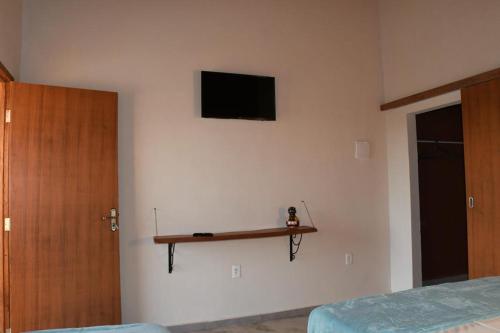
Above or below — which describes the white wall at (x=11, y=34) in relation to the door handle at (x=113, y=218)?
above

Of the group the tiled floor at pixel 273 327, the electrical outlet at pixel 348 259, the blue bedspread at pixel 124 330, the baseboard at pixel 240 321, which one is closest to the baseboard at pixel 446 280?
the electrical outlet at pixel 348 259

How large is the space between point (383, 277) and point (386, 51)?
99.4 inches

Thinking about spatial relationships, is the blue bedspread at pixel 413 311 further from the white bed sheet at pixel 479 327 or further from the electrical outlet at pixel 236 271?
the electrical outlet at pixel 236 271

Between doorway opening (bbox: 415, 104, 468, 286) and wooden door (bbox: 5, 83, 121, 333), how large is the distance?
3.43 metres

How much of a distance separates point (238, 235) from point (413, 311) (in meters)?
1.66

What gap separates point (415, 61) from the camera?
3.61 metres

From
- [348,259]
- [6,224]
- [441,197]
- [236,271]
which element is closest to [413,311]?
[236,271]

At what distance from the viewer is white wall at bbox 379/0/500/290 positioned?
298cm

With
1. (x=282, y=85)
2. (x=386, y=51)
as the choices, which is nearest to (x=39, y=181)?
(x=282, y=85)

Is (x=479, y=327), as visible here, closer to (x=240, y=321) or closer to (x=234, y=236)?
(x=234, y=236)

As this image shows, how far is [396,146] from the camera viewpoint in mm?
3812

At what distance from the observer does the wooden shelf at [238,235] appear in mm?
2883

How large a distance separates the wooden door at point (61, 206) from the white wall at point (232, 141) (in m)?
0.21

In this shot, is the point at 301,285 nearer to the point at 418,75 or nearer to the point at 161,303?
the point at 161,303
